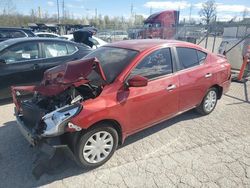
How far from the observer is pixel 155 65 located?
3.97 m

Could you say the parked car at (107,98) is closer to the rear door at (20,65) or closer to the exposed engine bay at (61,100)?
the exposed engine bay at (61,100)

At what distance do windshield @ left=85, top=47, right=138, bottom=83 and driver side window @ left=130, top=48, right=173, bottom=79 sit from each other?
19cm

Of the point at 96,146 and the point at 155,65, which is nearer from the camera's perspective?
the point at 96,146

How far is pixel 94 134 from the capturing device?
3256 mm

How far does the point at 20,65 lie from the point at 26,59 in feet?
0.79

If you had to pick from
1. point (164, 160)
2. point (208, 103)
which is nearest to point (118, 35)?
point (208, 103)

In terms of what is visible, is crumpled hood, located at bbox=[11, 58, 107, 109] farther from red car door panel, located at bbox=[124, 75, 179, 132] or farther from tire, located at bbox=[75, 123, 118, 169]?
tire, located at bbox=[75, 123, 118, 169]

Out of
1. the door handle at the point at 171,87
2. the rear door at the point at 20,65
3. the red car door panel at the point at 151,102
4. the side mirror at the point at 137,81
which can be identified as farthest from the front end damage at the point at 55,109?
the rear door at the point at 20,65

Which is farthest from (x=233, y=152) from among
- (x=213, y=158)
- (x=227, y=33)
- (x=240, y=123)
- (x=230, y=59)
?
(x=227, y=33)

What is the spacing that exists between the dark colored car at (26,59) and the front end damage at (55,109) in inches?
87.8

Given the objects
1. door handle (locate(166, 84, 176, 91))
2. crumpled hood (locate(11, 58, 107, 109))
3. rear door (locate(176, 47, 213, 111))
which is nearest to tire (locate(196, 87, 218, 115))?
rear door (locate(176, 47, 213, 111))

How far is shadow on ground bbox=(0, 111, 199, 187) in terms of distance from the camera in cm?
315

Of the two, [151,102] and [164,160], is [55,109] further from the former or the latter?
[164,160]

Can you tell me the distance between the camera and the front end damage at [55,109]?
9.87 feet
